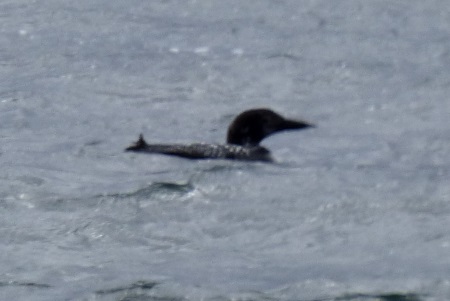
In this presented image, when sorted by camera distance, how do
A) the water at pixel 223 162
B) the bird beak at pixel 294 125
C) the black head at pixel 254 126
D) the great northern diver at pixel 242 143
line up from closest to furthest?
1. the water at pixel 223 162
2. the great northern diver at pixel 242 143
3. the black head at pixel 254 126
4. the bird beak at pixel 294 125

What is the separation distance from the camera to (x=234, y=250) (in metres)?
9.02

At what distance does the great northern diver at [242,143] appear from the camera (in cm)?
1107

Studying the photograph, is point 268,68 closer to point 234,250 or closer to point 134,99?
point 134,99

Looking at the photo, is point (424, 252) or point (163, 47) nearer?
point (424, 252)

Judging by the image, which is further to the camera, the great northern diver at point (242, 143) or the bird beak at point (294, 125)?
the bird beak at point (294, 125)

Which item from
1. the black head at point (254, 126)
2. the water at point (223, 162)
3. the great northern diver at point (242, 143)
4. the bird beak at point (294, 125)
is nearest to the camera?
the water at point (223, 162)

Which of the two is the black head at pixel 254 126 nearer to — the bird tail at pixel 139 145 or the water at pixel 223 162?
the water at pixel 223 162

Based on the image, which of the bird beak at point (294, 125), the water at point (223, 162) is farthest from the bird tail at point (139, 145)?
the bird beak at point (294, 125)

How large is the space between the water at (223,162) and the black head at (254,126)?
194 mm

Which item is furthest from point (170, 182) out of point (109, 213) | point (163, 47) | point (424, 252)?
point (163, 47)

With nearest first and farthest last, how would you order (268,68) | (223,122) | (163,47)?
(223,122) → (268,68) → (163,47)

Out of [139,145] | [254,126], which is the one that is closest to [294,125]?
[254,126]

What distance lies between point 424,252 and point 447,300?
2.84ft

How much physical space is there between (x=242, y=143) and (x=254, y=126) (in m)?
0.16
